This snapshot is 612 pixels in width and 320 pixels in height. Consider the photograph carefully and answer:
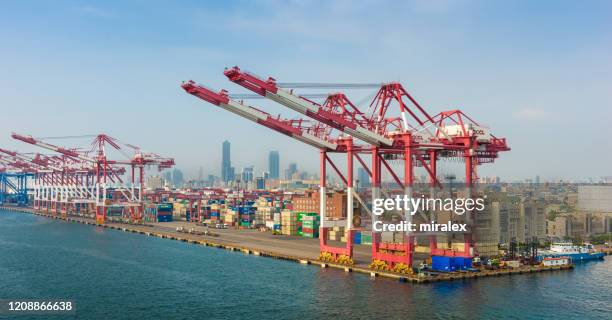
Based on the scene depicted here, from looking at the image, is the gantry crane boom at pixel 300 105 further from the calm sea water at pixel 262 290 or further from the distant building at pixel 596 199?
the distant building at pixel 596 199

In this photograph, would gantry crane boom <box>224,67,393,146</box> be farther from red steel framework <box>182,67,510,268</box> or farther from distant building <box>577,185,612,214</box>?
distant building <box>577,185,612,214</box>

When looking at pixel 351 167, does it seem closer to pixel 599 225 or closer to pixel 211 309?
pixel 211 309

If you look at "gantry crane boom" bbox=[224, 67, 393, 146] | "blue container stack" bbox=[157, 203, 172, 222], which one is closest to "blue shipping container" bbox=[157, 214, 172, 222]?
"blue container stack" bbox=[157, 203, 172, 222]

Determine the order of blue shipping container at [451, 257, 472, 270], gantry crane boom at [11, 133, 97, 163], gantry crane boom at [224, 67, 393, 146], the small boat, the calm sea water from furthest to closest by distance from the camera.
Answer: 1. gantry crane boom at [11, 133, 97, 163]
2. the small boat
3. blue shipping container at [451, 257, 472, 270]
4. gantry crane boom at [224, 67, 393, 146]
5. the calm sea water

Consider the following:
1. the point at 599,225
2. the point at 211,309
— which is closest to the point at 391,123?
the point at 211,309

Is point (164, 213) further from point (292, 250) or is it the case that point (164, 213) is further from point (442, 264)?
point (442, 264)
